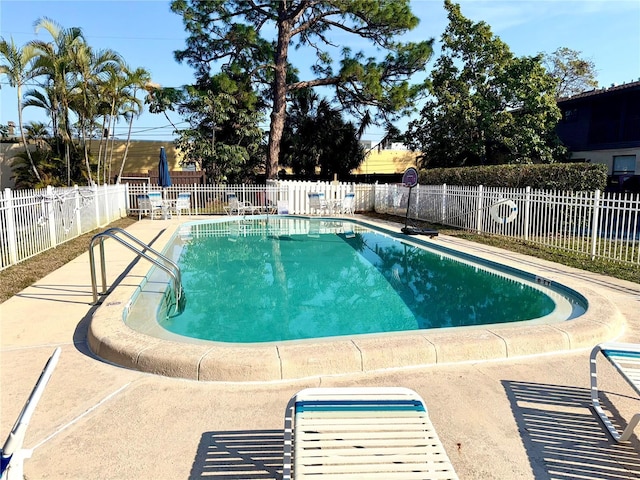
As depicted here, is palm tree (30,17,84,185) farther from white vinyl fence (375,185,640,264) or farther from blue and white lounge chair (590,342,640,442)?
blue and white lounge chair (590,342,640,442)

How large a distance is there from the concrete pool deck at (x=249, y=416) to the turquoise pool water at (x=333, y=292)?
5.39ft

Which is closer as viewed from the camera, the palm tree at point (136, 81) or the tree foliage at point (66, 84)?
the tree foliage at point (66, 84)

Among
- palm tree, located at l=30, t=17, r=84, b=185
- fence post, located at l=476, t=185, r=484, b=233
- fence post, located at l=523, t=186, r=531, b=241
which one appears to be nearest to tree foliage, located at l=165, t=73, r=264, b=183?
palm tree, located at l=30, t=17, r=84, b=185

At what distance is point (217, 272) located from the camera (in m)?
8.52

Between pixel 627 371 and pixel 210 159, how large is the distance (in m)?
20.5

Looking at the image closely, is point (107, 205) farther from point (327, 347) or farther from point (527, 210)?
point (327, 347)

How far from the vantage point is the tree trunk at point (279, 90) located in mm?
19953

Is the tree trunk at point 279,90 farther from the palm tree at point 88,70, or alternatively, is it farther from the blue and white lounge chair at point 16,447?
the blue and white lounge chair at point 16,447

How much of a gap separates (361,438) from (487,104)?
63.7 feet

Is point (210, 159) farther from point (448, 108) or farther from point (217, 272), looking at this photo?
point (217, 272)

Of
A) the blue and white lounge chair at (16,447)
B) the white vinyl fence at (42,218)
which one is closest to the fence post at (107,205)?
the white vinyl fence at (42,218)

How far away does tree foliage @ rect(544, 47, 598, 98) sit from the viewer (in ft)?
104

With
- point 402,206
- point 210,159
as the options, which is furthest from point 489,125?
point 210,159

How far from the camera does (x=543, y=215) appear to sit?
9.92m
